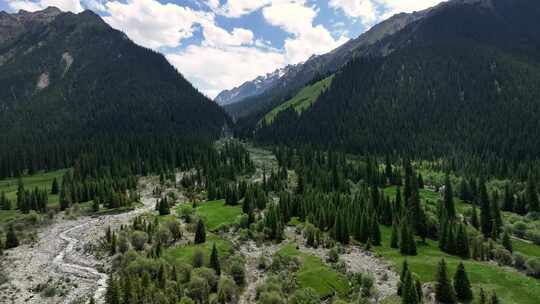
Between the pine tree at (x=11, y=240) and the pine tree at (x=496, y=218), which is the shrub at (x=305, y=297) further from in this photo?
the pine tree at (x=11, y=240)

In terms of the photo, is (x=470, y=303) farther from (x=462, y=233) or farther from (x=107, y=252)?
(x=107, y=252)

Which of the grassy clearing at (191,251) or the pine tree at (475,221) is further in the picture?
the pine tree at (475,221)

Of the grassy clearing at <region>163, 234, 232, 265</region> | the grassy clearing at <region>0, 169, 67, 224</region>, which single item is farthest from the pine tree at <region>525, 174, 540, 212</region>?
the grassy clearing at <region>0, 169, 67, 224</region>

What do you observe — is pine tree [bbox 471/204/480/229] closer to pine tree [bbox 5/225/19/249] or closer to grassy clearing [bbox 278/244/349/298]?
grassy clearing [bbox 278/244/349/298]

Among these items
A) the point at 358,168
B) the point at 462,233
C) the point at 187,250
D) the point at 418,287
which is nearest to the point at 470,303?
the point at 418,287

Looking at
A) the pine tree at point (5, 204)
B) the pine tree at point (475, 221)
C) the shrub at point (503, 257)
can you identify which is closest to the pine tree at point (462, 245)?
the shrub at point (503, 257)

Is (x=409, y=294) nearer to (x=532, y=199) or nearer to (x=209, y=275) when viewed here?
(x=209, y=275)

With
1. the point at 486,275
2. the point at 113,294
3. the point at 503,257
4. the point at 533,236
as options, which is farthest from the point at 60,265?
the point at 533,236
